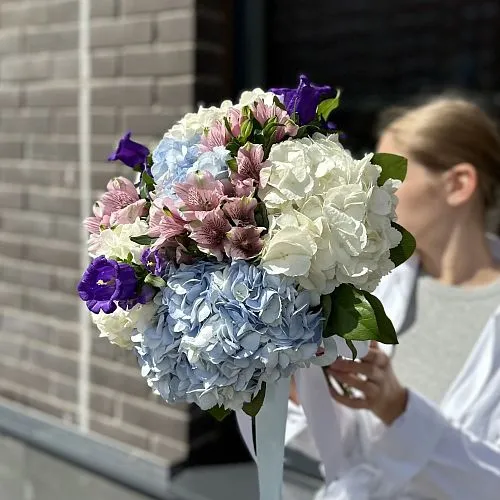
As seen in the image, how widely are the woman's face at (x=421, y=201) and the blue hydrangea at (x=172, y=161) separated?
0.91m

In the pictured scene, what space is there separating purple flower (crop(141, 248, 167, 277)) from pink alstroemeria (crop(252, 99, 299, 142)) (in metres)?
0.26

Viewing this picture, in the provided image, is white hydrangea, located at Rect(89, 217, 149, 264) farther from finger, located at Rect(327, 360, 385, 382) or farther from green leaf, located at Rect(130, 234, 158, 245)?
finger, located at Rect(327, 360, 385, 382)

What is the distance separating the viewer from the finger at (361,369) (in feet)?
5.18

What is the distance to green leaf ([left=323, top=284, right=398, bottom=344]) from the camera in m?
1.10

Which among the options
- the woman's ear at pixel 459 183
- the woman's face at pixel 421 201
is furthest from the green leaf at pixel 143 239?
the woman's ear at pixel 459 183

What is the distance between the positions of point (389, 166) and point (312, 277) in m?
0.26

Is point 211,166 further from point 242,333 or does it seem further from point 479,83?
point 479,83

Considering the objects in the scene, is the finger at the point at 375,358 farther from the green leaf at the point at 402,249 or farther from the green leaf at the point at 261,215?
the green leaf at the point at 261,215

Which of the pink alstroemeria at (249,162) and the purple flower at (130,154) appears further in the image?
the purple flower at (130,154)

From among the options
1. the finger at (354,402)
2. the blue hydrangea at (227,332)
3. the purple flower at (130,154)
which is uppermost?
the purple flower at (130,154)

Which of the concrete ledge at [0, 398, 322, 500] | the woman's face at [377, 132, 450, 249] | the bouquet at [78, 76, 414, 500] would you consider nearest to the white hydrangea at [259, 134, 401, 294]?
the bouquet at [78, 76, 414, 500]

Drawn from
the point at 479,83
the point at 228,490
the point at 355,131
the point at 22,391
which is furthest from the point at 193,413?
the point at 479,83

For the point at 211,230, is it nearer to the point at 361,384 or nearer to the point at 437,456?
the point at 361,384

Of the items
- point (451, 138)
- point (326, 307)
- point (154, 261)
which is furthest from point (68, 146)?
point (326, 307)
